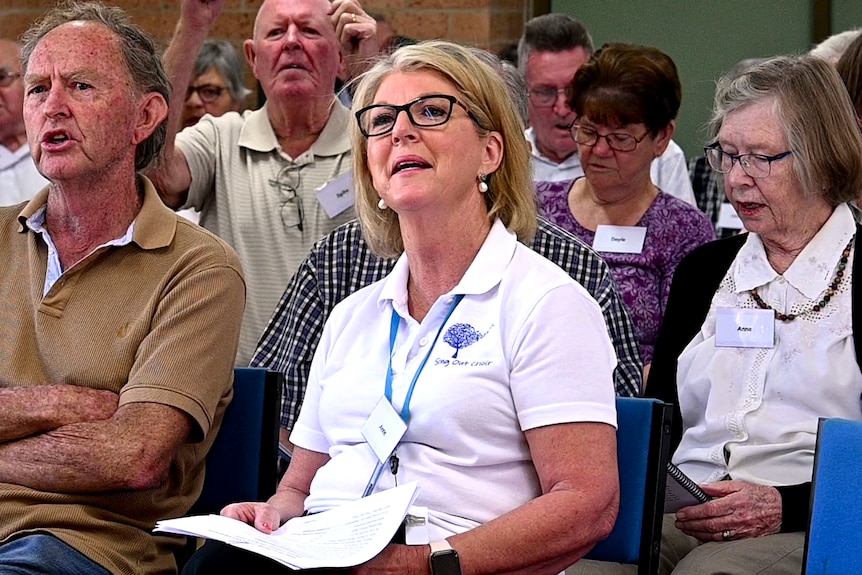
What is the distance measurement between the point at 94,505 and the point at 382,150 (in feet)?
2.66

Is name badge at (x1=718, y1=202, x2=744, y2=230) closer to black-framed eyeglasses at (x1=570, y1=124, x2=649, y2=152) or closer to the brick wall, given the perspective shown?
black-framed eyeglasses at (x1=570, y1=124, x2=649, y2=152)

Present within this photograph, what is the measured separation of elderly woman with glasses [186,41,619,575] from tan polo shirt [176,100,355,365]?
1.16 m

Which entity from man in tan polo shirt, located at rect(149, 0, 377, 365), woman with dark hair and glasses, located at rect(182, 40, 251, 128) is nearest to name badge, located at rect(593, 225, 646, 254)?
man in tan polo shirt, located at rect(149, 0, 377, 365)

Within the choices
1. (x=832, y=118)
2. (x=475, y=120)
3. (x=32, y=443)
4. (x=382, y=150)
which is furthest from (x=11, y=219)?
(x=832, y=118)

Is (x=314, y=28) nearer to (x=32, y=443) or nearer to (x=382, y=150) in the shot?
(x=382, y=150)

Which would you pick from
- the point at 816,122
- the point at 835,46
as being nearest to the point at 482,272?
the point at 816,122

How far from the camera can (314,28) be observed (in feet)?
11.5

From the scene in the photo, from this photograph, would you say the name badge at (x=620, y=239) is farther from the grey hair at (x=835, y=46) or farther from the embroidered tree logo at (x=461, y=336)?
the embroidered tree logo at (x=461, y=336)

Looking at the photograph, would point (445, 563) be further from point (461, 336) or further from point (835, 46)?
point (835, 46)

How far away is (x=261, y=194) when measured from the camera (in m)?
3.46

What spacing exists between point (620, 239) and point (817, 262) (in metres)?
0.93

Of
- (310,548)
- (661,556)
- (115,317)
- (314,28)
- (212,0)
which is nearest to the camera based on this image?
(310,548)

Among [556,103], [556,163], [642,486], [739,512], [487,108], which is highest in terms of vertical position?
[487,108]

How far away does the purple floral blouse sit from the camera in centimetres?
326
